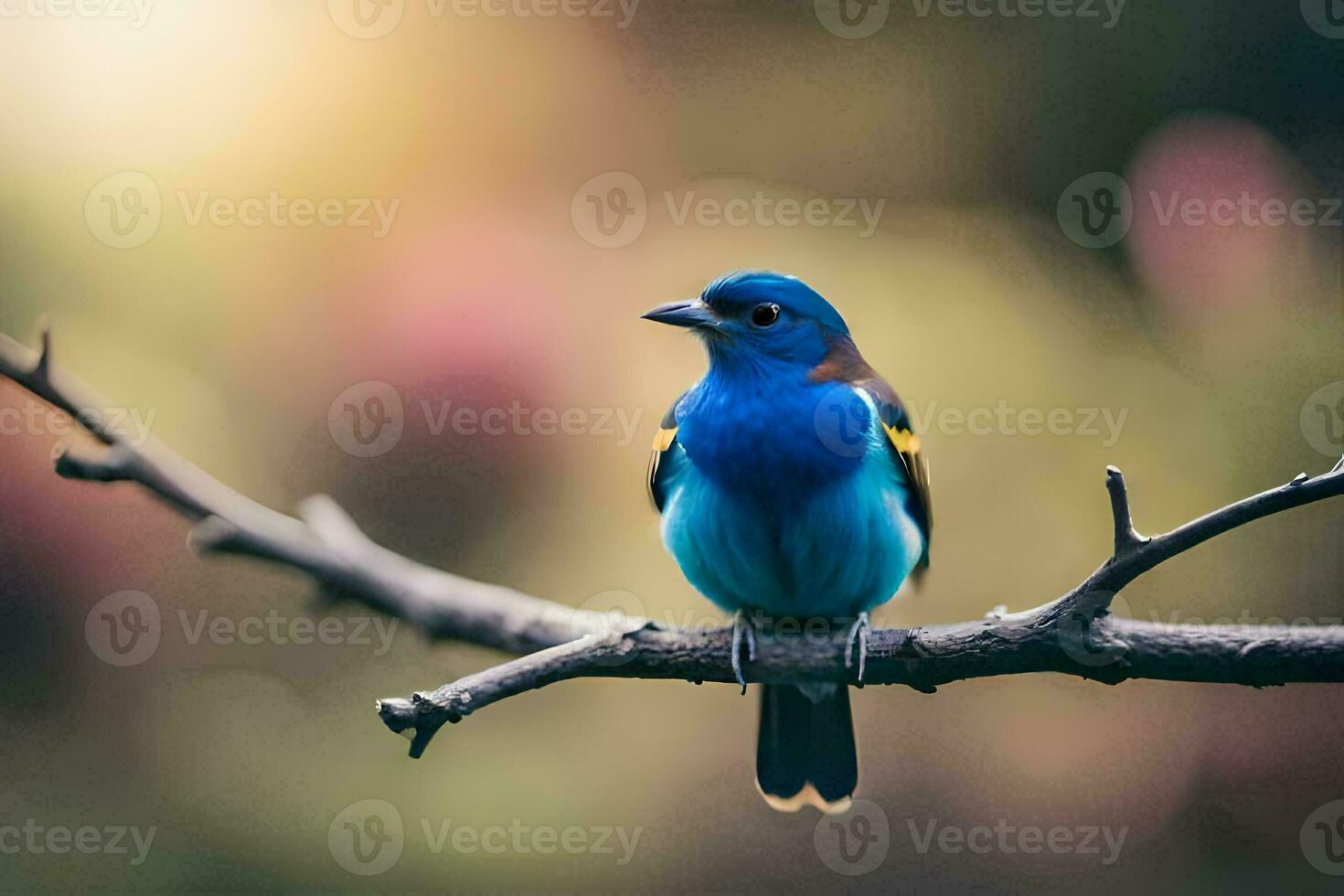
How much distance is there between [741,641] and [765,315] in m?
0.58

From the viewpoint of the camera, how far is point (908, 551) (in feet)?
6.96

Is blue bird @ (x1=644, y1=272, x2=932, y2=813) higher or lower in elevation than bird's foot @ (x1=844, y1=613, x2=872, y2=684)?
higher

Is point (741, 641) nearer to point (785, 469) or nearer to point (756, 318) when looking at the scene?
point (785, 469)

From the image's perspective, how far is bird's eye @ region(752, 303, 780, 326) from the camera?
6.95 ft

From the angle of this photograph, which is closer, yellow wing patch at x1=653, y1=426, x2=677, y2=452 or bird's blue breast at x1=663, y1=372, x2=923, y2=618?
bird's blue breast at x1=663, y1=372, x2=923, y2=618

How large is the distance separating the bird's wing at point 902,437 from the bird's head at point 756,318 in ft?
0.37

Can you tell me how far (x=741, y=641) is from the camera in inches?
73.9

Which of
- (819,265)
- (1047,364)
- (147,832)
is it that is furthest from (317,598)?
(1047,364)

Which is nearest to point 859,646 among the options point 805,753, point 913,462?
point 913,462

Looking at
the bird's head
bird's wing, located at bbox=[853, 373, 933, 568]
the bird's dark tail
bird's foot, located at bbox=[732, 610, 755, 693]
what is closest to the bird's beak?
the bird's head

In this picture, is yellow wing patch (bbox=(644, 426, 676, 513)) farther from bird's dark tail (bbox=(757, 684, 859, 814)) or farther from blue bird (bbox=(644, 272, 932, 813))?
bird's dark tail (bbox=(757, 684, 859, 814))

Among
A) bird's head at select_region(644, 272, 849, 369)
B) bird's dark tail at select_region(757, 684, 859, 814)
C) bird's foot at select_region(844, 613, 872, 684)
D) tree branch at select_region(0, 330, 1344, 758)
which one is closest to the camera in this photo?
tree branch at select_region(0, 330, 1344, 758)

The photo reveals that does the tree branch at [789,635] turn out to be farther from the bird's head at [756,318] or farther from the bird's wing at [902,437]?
the bird's head at [756,318]

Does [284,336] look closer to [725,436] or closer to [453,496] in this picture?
[453,496]
